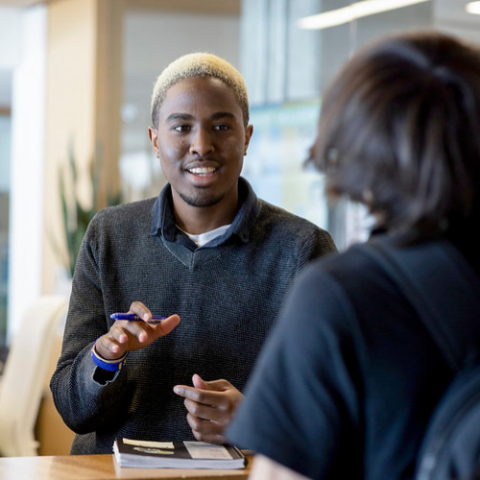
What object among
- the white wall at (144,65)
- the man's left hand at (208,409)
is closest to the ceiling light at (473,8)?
the white wall at (144,65)

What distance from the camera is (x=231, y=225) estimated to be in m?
2.06

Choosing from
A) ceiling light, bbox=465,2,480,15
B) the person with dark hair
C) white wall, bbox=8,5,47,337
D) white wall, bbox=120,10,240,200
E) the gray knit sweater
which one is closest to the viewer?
the person with dark hair

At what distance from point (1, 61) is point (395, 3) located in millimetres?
3646

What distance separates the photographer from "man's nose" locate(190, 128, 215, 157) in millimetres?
1991

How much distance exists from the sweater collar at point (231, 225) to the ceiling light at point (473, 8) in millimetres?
2190

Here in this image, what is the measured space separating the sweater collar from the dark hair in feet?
3.70

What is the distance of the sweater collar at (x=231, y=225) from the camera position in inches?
80.8

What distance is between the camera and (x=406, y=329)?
2.84 feet

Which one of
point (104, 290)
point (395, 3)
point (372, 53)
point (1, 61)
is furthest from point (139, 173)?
point (372, 53)

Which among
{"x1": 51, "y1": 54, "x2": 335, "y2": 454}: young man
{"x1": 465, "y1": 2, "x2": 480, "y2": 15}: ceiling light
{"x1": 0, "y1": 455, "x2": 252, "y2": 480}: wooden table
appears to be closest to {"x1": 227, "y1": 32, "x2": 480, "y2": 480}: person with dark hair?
{"x1": 0, "y1": 455, "x2": 252, "y2": 480}: wooden table

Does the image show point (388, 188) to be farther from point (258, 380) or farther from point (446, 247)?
point (258, 380)

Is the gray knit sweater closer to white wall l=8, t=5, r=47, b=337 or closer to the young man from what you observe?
the young man

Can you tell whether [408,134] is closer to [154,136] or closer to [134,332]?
[134,332]

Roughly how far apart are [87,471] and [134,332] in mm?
295
